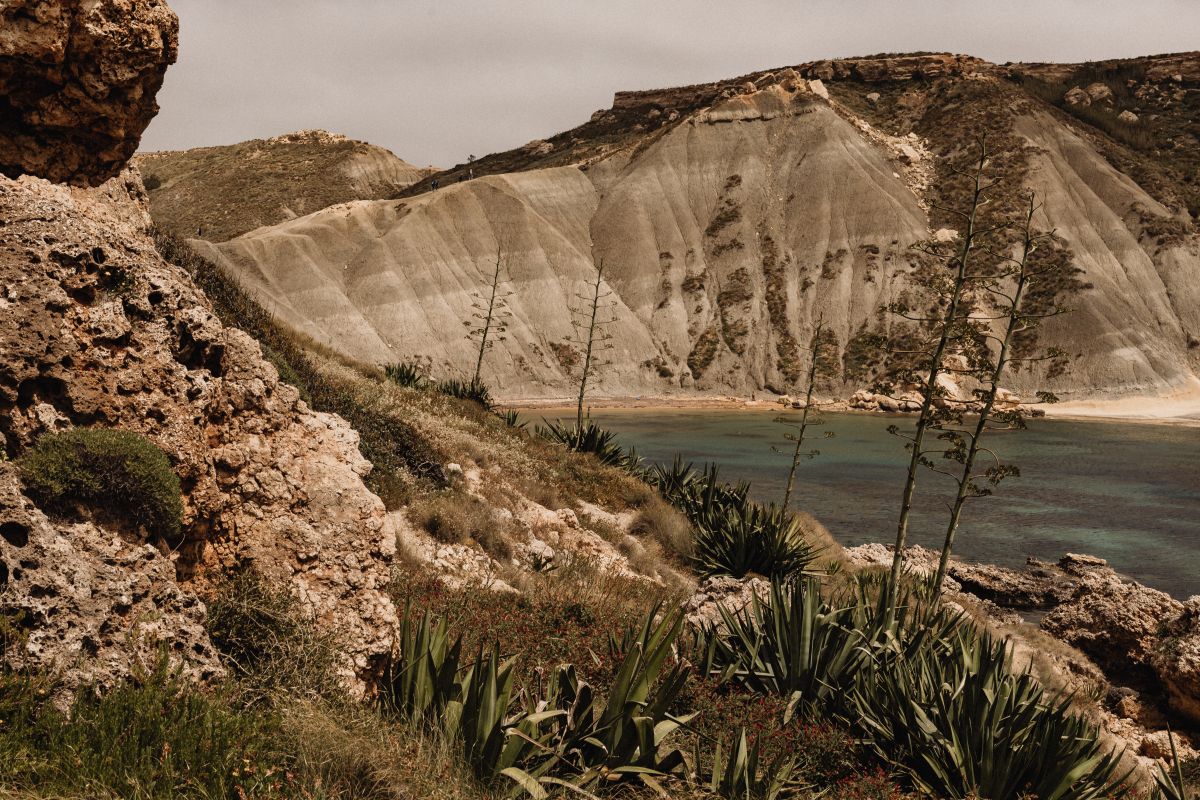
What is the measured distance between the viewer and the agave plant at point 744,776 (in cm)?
421

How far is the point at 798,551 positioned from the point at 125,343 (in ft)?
35.0

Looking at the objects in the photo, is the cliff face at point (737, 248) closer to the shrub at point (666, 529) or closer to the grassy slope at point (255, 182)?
the grassy slope at point (255, 182)

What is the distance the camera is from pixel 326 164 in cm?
10969

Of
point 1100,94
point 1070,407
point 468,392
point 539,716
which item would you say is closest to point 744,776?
point 539,716

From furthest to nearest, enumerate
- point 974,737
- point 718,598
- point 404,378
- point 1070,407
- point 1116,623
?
point 1070,407, point 404,378, point 1116,623, point 718,598, point 974,737

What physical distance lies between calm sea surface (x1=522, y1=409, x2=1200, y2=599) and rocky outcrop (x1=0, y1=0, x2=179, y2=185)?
53.1ft

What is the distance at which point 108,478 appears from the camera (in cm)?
356

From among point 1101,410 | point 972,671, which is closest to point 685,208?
point 1101,410

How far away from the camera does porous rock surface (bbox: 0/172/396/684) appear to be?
3.36 metres

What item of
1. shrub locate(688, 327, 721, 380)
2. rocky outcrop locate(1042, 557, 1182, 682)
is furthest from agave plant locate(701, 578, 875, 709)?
shrub locate(688, 327, 721, 380)

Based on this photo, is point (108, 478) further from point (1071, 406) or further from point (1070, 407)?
point (1071, 406)

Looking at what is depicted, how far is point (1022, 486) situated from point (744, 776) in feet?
113

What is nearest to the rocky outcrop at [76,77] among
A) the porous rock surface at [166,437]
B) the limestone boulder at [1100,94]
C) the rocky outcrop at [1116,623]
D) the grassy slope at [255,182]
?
the porous rock surface at [166,437]

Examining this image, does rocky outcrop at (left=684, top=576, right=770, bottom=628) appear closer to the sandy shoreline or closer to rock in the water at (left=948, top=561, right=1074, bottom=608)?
rock in the water at (left=948, top=561, right=1074, bottom=608)
